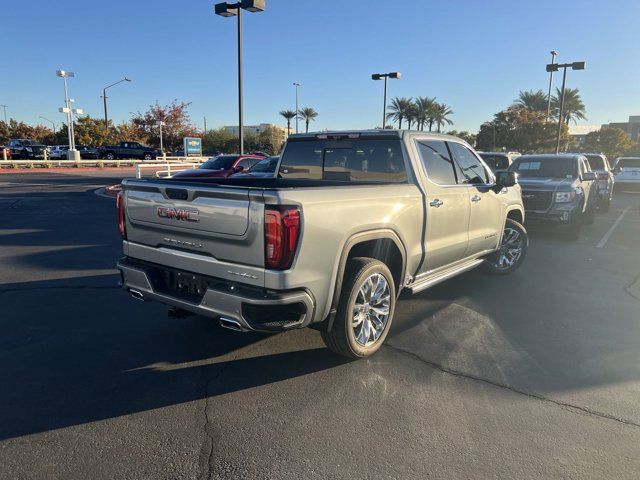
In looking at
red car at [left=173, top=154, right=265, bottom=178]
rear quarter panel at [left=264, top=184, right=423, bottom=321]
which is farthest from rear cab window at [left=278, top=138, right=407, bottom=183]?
red car at [left=173, top=154, right=265, bottom=178]

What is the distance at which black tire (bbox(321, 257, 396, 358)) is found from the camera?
12.5 feet

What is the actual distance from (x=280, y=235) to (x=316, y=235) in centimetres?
30

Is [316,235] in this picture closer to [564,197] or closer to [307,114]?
[564,197]

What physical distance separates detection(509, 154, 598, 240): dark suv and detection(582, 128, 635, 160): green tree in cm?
4935

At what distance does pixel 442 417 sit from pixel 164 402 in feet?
6.37

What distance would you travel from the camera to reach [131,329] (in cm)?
475

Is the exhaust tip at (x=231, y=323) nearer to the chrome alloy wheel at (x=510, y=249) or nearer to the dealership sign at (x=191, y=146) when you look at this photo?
the chrome alloy wheel at (x=510, y=249)

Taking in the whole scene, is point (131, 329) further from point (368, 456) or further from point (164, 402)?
point (368, 456)

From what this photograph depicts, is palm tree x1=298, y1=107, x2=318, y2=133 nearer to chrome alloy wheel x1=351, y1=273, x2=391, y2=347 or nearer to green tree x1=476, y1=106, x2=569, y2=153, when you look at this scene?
green tree x1=476, y1=106, x2=569, y2=153

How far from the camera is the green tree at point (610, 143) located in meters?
53.4

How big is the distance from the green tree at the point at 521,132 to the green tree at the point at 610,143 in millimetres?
12143

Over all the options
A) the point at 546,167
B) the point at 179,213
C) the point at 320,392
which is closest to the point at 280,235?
the point at 179,213

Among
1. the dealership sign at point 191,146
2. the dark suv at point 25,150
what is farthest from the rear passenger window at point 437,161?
the dark suv at point 25,150

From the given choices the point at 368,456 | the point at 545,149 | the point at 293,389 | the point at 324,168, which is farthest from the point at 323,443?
the point at 545,149
